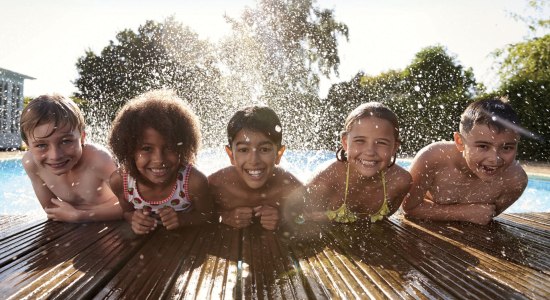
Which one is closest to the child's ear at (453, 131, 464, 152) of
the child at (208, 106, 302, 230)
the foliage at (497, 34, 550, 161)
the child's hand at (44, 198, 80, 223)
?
the child at (208, 106, 302, 230)

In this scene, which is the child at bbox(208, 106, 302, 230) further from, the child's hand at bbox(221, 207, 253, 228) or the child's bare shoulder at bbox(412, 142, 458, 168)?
the child's bare shoulder at bbox(412, 142, 458, 168)

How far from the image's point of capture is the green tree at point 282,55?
2020cm

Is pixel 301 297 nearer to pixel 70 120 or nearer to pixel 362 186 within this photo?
pixel 362 186

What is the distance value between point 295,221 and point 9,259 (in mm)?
1513

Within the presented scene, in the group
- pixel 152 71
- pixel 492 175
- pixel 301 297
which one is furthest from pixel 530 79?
pixel 152 71

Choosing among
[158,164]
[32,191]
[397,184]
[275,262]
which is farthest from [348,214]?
[32,191]

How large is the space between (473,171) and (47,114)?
9.58ft

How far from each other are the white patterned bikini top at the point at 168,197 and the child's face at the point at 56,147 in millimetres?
447

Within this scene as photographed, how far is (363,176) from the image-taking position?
2.82 m

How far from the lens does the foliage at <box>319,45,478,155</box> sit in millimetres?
13906

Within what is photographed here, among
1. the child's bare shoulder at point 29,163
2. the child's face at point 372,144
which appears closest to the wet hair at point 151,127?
the child's bare shoulder at point 29,163

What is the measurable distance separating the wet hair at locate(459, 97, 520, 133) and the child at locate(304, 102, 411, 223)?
0.54 m

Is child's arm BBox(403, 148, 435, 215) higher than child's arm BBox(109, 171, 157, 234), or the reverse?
child's arm BBox(403, 148, 435, 215)

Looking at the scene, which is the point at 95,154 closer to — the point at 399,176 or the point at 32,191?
the point at 399,176
